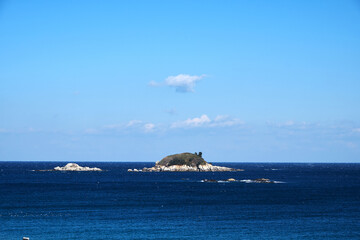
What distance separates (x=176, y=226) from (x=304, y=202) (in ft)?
160

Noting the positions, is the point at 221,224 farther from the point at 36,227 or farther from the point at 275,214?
the point at 36,227

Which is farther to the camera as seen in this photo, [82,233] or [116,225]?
[116,225]

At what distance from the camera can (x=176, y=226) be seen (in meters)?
75.8

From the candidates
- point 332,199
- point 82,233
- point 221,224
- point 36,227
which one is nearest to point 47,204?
point 36,227

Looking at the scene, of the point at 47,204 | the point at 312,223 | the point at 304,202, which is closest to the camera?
the point at 312,223

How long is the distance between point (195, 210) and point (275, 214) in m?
17.0

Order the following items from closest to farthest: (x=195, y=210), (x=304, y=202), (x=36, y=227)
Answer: (x=36, y=227) → (x=195, y=210) → (x=304, y=202)

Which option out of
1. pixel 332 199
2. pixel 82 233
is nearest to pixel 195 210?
pixel 82 233

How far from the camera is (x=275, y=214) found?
9094 centimetres

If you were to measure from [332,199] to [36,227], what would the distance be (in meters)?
79.2

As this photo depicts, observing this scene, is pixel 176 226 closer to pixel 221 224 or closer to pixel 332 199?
pixel 221 224

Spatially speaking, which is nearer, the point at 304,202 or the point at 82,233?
the point at 82,233

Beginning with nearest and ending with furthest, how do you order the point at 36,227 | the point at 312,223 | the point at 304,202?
1. the point at 36,227
2. the point at 312,223
3. the point at 304,202

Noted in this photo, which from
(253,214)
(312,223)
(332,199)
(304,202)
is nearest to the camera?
(312,223)
